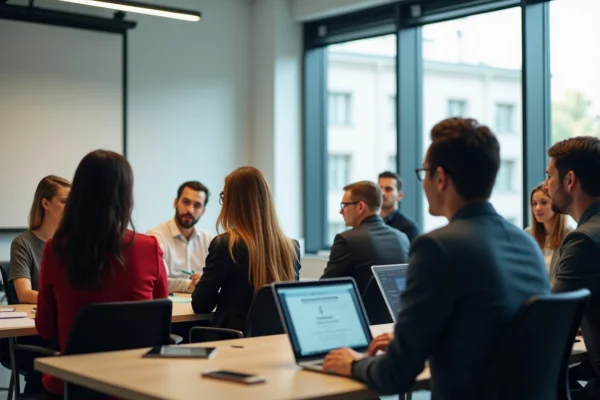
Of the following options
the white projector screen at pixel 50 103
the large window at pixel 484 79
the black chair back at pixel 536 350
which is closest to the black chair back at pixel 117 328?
the black chair back at pixel 536 350


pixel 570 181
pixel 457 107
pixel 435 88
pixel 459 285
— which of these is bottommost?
pixel 459 285

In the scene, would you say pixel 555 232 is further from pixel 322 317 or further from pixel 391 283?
pixel 322 317

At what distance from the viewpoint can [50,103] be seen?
21.3 ft

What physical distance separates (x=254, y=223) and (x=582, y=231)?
1389 mm

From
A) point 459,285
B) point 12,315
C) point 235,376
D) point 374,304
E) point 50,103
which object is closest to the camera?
point 459,285

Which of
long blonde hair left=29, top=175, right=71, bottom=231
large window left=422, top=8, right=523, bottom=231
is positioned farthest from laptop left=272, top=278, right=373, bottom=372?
large window left=422, top=8, right=523, bottom=231

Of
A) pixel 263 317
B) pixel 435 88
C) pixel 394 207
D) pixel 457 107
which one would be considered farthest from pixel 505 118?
pixel 263 317

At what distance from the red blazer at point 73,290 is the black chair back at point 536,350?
1.35 m

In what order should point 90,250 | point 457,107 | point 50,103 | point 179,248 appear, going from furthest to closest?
point 457,107
point 50,103
point 179,248
point 90,250

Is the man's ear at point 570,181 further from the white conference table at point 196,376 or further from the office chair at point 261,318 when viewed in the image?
the office chair at point 261,318

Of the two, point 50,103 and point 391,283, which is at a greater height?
point 50,103

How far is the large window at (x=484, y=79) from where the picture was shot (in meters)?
6.25

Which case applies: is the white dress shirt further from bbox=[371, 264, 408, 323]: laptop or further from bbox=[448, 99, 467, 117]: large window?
bbox=[448, 99, 467, 117]: large window

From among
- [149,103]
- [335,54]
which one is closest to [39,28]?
[149,103]
